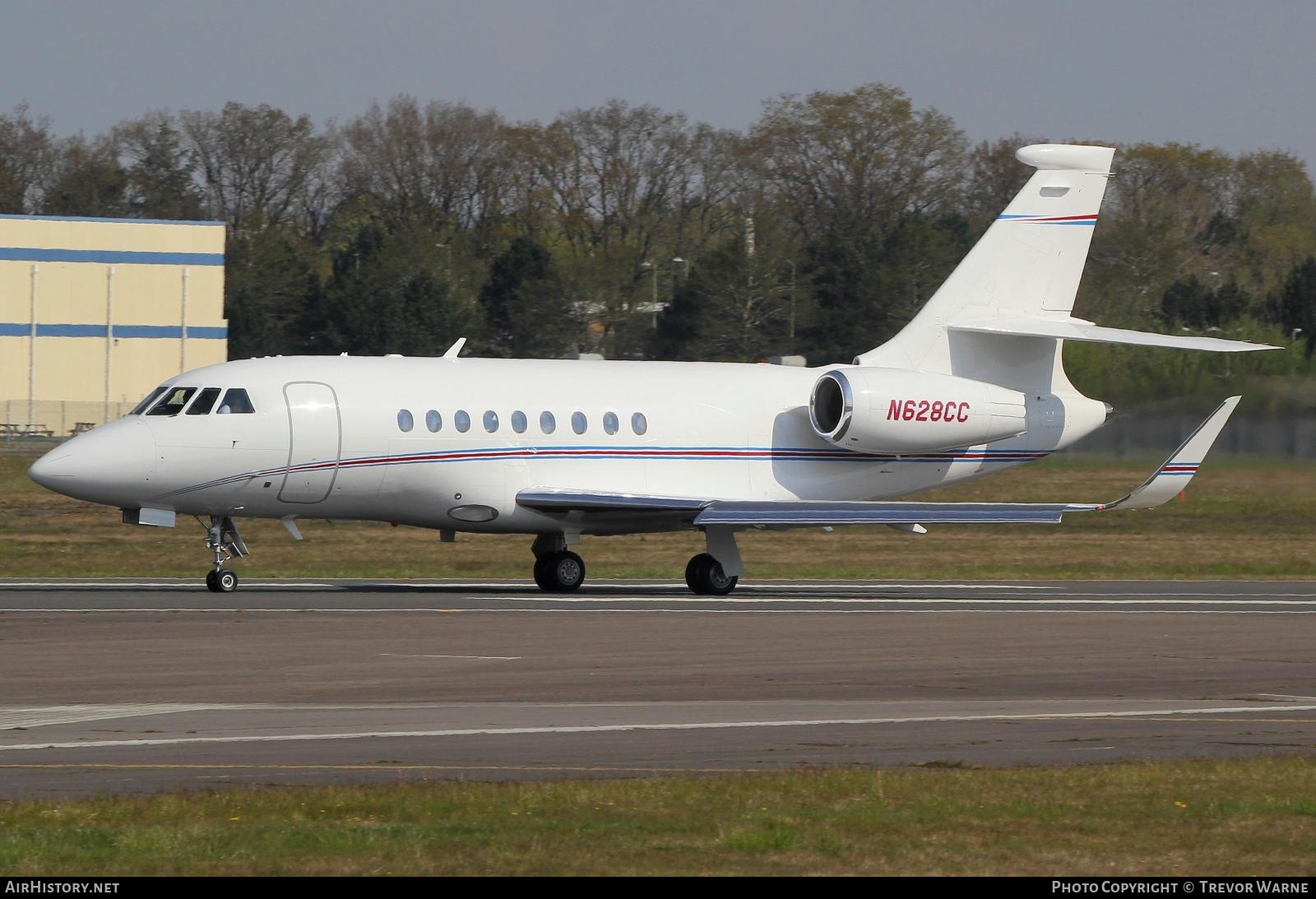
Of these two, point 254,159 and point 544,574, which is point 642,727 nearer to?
point 544,574

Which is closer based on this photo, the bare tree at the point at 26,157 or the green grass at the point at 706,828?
the green grass at the point at 706,828

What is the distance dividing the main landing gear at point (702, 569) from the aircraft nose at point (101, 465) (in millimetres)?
6151

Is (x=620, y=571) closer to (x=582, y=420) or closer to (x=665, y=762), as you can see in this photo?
(x=582, y=420)

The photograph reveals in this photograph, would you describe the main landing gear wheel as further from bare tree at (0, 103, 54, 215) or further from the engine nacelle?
bare tree at (0, 103, 54, 215)

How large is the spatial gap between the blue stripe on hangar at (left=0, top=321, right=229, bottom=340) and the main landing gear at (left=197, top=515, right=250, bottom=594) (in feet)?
162

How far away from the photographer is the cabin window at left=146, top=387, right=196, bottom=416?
26391mm

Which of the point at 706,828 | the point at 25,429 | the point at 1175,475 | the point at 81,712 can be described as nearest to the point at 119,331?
the point at 25,429

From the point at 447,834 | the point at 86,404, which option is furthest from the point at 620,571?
the point at 86,404

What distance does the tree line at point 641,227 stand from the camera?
78750mm

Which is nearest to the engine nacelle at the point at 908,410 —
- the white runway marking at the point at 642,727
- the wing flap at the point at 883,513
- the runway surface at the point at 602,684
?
the wing flap at the point at 883,513

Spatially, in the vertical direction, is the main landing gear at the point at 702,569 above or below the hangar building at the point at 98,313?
below

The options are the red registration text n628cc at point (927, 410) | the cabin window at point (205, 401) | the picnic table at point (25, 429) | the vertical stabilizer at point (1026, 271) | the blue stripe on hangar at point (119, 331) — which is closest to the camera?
the cabin window at point (205, 401)

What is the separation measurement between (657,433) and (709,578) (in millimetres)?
2328

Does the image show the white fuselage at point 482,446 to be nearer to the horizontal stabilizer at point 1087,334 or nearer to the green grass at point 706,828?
the horizontal stabilizer at point 1087,334
